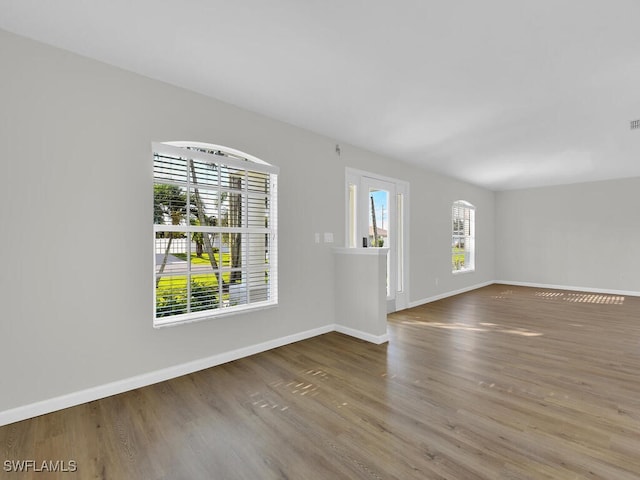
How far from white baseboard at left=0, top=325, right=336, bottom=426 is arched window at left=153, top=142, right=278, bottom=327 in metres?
0.41

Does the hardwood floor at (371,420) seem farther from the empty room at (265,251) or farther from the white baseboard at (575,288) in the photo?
the white baseboard at (575,288)

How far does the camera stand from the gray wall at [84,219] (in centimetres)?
204

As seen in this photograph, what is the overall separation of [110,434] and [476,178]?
712 centimetres

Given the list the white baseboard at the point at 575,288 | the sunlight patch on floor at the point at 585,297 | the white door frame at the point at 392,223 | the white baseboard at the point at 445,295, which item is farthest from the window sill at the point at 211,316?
the white baseboard at the point at 575,288

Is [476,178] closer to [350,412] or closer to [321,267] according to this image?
[321,267]

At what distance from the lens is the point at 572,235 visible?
698 centimetres

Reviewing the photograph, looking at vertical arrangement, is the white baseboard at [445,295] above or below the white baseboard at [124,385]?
above

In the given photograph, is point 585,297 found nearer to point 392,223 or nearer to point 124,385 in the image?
point 392,223

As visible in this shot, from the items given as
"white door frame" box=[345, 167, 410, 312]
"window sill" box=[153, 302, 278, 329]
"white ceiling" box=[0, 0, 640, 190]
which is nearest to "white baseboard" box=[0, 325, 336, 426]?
"window sill" box=[153, 302, 278, 329]

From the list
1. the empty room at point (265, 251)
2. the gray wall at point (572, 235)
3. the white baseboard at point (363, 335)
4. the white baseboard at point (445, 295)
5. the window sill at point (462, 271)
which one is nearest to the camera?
the empty room at point (265, 251)

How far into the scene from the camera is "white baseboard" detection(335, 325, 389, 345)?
11.4 ft

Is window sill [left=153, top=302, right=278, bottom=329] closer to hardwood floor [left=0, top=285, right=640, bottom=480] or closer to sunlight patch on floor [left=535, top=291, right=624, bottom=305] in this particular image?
hardwood floor [left=0, top=285, right=640, bottom=480]

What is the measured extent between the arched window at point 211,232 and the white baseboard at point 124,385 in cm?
41

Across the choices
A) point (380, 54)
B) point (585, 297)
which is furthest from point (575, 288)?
point (380, 54)
